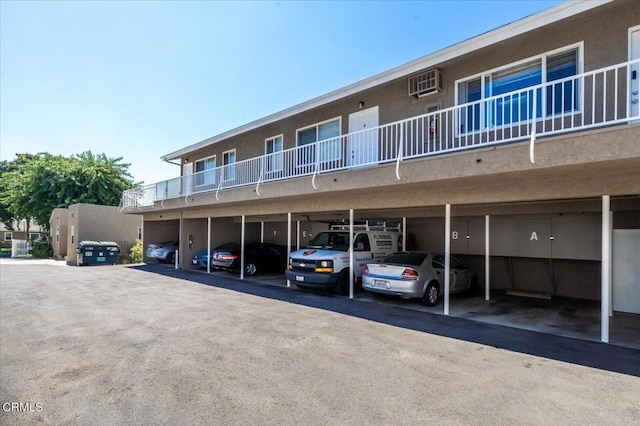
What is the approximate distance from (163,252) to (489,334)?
727 inches

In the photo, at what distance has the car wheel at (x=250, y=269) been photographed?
1605 cm

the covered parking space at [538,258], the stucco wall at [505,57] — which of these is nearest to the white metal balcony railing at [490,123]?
the stucco wall at [505,57]

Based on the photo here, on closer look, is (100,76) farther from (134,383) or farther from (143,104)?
(134,383)

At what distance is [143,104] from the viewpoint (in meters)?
15.7

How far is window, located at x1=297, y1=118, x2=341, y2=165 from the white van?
8.10ft

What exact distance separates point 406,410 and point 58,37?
43.3 ft

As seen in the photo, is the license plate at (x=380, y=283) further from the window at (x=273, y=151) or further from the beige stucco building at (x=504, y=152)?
the window at (x=273, y=151)

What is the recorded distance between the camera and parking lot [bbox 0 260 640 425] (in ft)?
12.4

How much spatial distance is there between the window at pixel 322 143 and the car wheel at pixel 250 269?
5.71 m

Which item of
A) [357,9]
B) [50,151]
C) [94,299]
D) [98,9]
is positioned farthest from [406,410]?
[50,151]

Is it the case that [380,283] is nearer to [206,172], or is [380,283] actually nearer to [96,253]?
[206,172]

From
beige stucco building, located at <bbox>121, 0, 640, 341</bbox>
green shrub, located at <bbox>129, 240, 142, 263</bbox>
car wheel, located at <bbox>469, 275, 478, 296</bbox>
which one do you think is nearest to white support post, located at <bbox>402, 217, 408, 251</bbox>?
beige stucco building, located at <bbox>121, 0, 640, 341</bbox>

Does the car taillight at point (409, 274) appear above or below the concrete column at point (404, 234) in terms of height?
below

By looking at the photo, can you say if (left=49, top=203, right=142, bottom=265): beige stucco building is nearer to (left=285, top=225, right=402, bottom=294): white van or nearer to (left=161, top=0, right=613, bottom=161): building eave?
(left=161, top=0, right=613, bottom=161): building eave
